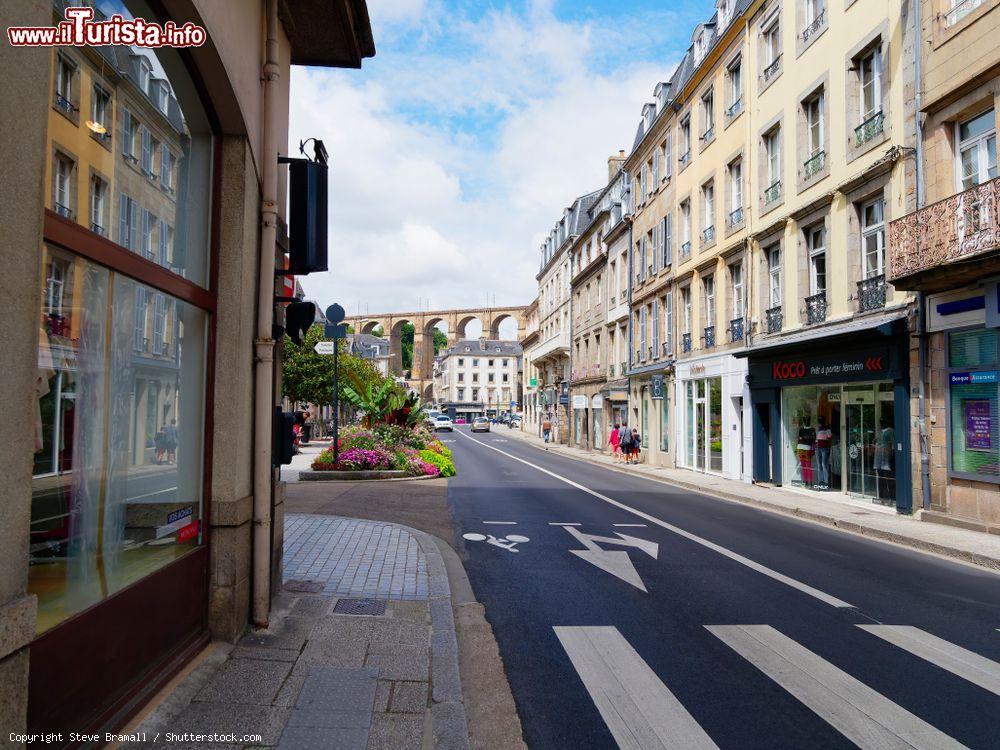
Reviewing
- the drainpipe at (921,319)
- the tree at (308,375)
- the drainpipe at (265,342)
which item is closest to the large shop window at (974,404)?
the drainpipe at (921,319)

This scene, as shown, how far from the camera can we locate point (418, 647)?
16.1ft

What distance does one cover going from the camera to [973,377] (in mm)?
10992

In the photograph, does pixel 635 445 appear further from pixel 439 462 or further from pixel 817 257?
pixel 817 257

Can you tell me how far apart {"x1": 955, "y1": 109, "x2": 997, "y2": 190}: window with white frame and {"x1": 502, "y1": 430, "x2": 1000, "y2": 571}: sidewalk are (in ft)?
17.7

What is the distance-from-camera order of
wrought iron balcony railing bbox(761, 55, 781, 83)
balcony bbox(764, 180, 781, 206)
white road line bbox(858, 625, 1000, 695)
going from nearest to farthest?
white road line bbox(858, 625, 1000, 695)
balcony bbox(764, 180, 781, 206)
wrought iron balcony railing bbox(761, 55, 781, 83)

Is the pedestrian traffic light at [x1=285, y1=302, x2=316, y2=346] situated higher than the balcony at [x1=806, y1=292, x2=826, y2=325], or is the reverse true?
the balcony at [x1=806, y1=292, x2=826, y2=325]

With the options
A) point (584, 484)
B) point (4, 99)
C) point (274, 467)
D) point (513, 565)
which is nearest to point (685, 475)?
point (584, 484)

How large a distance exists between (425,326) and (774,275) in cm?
10610

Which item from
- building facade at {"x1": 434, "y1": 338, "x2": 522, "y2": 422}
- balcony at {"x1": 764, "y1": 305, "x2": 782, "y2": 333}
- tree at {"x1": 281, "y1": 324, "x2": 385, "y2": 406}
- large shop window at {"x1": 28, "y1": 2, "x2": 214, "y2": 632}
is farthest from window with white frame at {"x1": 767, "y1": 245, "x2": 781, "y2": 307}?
building facade at {"x1": 434, "y1": 338, "x2": 522, "y2": 422}

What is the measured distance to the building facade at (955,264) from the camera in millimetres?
10555

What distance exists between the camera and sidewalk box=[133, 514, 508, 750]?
3.51 meters

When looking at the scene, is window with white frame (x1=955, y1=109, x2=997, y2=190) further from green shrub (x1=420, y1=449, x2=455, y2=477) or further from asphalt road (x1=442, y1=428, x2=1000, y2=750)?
green shrub (x1=420, y1=449, x2=455, y2=477)

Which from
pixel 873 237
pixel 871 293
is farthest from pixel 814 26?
pixel 871 293

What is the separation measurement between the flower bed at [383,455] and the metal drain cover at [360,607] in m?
11.7
